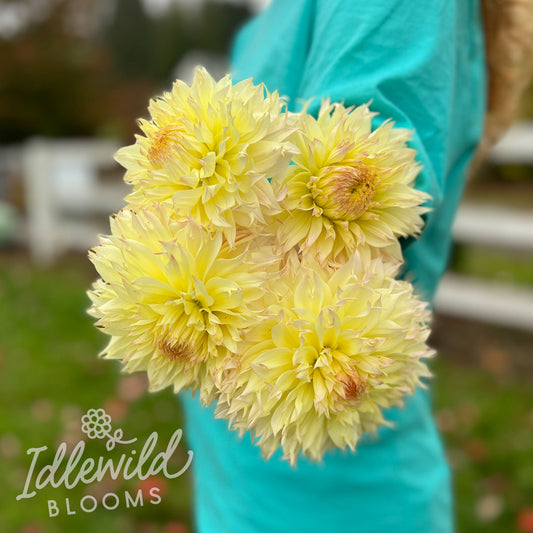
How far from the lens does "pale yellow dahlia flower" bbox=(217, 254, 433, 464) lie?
63cm

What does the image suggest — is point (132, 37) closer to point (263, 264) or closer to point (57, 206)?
point (57, 206)

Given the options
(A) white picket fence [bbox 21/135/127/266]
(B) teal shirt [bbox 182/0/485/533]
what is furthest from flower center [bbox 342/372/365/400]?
(A) white picket fence [bbox 21/135/127/266]

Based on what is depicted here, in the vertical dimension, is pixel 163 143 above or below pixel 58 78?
below

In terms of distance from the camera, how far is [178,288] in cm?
64

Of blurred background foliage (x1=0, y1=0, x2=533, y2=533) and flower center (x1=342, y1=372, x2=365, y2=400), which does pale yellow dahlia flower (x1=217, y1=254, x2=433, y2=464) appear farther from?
blurred background foliage (x1=0, y1=0, x2=533, y2=533)

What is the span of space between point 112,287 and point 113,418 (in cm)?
254

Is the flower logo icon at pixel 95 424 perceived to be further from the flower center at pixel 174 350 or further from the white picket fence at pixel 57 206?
the white picket fence at pixel 57 206

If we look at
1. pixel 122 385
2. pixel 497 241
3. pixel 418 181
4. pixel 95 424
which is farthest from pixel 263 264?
pixel 497 241

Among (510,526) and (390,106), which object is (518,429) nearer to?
(510,526)

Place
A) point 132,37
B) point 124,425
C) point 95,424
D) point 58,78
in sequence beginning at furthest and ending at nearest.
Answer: point 132,37 < point 58,78 < point 124,425 < point 95,424

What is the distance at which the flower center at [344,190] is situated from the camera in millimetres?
649

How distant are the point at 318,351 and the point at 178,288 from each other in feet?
0.54

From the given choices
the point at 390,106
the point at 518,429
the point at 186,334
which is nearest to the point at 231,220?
the point at 186,334

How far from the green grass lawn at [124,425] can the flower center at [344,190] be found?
201 cm
